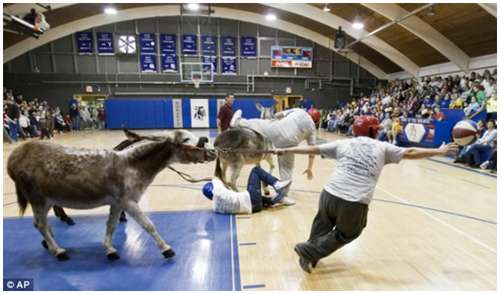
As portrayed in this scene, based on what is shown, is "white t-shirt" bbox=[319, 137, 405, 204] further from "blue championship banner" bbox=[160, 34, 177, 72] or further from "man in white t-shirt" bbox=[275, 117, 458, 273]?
"blue championship banner" bbox=[160, 34, 177, 72]

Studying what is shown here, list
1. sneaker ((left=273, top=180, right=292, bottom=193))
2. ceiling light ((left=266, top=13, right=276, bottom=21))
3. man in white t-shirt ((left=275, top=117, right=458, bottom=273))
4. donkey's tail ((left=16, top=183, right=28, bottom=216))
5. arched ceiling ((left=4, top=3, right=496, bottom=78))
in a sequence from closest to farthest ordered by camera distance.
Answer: man in white t-shirt ((left=275, top=117, right=458, bottom=273)), donkey's tail ((left=16, top=183, right=28, bottom=216)), sneaker ((left=273, top=180, right=292, bottom=193)), arched ceiling ((left=4, top=3, right=496, bottom=78)), ceiling light ((left=266, top=13, right=276, bottom=21))

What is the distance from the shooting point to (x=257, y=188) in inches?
193

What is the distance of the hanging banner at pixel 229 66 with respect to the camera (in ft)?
77.4

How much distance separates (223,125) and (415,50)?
16.6 m

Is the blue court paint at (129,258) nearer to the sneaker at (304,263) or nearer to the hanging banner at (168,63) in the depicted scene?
the sneaker at (304,263)

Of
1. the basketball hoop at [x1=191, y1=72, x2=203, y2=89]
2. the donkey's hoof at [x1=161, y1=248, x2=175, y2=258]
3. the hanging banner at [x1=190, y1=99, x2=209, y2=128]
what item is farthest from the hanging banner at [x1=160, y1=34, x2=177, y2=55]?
the donkey's hoof at [x1=161, y1=248, x2=175, y2=258]

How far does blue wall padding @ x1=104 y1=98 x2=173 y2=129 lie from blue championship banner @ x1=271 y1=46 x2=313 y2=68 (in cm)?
875

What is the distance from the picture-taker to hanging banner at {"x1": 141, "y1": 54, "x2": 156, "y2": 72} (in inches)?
894

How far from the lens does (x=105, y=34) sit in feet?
72.7

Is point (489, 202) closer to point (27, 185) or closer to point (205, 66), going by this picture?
point (27, 185)

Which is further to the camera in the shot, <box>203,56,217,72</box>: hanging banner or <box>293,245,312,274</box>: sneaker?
<box>203,56,217,72</box>: hanging banner

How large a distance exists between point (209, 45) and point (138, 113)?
7.27 m

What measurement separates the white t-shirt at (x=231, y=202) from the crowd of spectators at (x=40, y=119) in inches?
341

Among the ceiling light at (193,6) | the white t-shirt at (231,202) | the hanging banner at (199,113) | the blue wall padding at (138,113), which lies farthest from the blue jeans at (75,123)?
the white t-shirt at (231,202)
